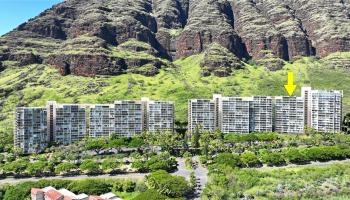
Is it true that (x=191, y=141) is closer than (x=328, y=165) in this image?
No

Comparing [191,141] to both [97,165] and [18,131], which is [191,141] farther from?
[18,131]

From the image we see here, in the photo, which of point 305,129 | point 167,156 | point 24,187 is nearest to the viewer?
point 24,187

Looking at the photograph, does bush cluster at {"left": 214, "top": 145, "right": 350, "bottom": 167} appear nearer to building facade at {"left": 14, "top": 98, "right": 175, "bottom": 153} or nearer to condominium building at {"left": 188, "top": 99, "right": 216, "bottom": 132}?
condominium building at {"left": 188, "top": 99, "right": 216, "bottom": 132}

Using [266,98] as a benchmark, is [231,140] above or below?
below

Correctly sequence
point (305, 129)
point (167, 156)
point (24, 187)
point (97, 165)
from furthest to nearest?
point (305, 129)
point (167, 156)
point (97, 165)
point (24, 187)

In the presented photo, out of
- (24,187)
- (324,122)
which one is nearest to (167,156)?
(24,187)

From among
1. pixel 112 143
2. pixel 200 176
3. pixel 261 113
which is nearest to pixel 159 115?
pixel 112 143

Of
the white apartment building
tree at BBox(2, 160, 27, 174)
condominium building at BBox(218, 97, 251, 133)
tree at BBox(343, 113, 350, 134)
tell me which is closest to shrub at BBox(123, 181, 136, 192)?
tree at BBox(2, 160, 27, 174)
